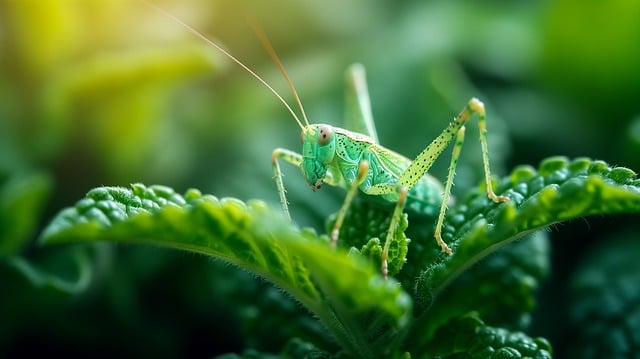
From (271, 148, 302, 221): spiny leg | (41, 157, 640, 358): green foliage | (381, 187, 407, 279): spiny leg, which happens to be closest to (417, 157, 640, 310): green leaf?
(41, 157, 640, 358): green foliage

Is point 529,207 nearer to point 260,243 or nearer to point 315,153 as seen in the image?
point 260,243

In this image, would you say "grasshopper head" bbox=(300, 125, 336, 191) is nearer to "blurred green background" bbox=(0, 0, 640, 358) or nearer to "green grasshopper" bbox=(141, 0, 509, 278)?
"green grasshopper" bbox=(141, 0, 509, 278)

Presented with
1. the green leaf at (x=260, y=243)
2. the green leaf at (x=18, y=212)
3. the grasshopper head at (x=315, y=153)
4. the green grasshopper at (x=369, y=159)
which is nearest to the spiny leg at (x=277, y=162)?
the green grasshopper at (x=369, y=159)

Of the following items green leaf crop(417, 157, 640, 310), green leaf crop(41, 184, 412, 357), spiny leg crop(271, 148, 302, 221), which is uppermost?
spiny leg crop(271, 148, 302, 221)

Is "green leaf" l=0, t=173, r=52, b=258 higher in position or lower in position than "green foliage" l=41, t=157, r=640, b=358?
higher

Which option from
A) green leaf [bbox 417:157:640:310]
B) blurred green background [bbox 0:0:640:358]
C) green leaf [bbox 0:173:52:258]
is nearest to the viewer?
green leaf [bbox 417:157:640:310]

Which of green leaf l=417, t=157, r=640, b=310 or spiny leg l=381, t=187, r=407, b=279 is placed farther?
spiny leg l=381, t=187, r=407, b=279

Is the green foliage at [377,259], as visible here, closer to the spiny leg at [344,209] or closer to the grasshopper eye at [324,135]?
the spiny leg at [344,209]
